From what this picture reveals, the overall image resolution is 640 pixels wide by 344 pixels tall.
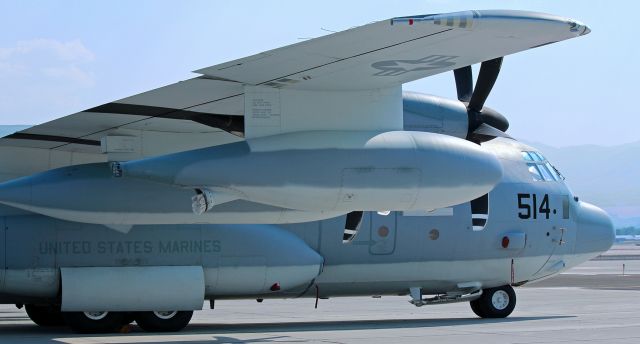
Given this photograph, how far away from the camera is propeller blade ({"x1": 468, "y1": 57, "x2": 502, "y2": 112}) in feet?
57.9

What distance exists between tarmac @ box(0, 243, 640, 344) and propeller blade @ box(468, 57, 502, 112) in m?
4.13

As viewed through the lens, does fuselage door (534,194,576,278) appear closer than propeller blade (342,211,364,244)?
No

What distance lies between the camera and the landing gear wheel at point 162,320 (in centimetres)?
1848

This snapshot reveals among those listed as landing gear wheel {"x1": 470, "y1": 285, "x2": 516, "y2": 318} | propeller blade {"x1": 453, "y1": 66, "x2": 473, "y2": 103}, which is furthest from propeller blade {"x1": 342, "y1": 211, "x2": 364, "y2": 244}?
landing gear wheel {"x1": 470, "y1": 285, "x2": 516, "y2": 318}

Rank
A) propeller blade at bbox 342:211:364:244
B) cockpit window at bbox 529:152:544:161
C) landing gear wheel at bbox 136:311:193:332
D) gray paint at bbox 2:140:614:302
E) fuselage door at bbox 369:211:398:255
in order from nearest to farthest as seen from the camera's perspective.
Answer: gray paint at bbox 2:140:614:302 → propeller blade at bbox 342:211:364:244 → landing gear wheel at bbox 136:311:193:332 → fuselage door at bbox 369:211:398:255 → cockpit window at bbox 529:152:544:161

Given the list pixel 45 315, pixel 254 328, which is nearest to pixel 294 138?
pixel 254 328

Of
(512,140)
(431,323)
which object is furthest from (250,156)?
(512,140)

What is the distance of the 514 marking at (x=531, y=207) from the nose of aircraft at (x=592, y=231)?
1115 millimetres

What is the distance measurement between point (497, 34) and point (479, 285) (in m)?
10.1

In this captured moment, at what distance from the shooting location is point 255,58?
1234cm

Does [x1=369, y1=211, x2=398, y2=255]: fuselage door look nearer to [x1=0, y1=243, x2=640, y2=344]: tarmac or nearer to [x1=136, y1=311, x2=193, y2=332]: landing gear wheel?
[x1=0, y1=243, x2=640, y2=344]: tarmac

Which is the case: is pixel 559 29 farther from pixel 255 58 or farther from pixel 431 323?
pixel 431 323

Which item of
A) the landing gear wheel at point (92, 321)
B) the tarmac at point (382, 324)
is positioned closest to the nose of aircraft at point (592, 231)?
the tarmac at point (382, 324)

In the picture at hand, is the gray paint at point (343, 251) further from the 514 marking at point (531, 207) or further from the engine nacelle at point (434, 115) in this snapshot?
the engine nacelle at point (434, 115)
